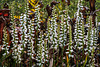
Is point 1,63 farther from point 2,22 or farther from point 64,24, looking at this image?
point 64,24

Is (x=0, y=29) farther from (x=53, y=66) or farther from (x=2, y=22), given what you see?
(x=53, y=66)

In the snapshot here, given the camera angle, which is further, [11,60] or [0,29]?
[0,29]

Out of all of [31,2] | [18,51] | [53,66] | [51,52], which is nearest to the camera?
[18,51]

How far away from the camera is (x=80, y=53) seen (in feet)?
6.18

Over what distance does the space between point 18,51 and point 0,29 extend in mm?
765

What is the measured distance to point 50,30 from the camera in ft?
5.58

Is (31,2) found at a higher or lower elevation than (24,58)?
higher

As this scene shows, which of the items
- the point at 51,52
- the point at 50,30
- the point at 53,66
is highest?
the point at 50,30

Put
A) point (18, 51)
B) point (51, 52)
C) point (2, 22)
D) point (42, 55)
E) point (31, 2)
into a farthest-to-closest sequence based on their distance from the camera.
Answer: point (31, 2) → point (2, 22) → point (51, 52) → point (18, 51) → point (42, 55)

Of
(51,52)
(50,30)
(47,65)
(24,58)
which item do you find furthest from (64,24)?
(24,58)

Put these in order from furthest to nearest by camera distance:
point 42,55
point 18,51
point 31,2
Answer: point 31,2 < point 18,51 < point 42,55

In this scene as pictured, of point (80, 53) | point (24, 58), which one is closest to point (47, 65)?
point (24, 58)

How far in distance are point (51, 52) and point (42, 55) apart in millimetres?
415

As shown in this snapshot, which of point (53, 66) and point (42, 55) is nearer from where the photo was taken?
point (42, 55)
